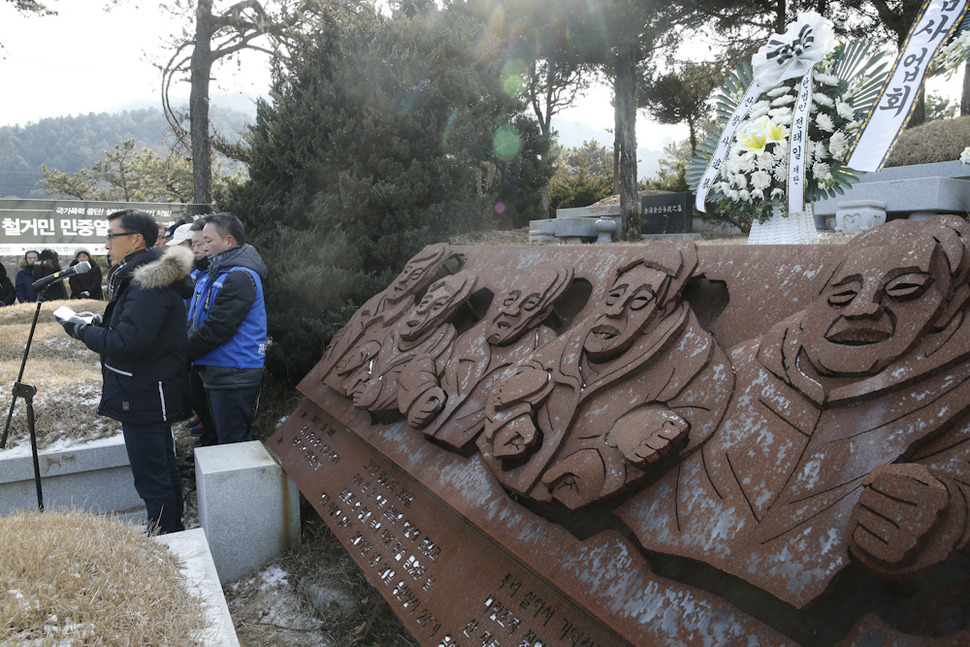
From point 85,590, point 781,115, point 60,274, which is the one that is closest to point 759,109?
point 781,115

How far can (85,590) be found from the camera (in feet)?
5.16

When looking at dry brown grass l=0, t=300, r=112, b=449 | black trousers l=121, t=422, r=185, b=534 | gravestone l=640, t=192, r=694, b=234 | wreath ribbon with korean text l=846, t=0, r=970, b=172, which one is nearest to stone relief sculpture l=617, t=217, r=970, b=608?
wreath ribbon with korean text l=846, t=0, r=970, b=172

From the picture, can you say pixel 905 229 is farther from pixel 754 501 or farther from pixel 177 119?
pixel 177 119

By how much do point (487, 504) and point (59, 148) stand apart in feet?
256

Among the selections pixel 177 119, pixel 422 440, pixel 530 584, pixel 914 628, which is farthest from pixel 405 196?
pixel 177 119

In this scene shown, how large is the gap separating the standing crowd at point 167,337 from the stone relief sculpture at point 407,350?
80cm

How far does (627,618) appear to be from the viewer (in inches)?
52.2

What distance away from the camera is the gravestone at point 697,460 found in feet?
3.62

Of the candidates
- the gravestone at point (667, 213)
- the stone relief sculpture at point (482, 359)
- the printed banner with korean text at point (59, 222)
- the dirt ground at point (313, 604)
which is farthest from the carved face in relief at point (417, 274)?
the gravestone at point (667, 213)

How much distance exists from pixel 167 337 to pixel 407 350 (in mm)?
1225

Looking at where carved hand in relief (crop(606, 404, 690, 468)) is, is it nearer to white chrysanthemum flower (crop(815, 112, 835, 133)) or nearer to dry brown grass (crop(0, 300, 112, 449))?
white chrysanthemum flower (crop(815, 112, 835, 133))

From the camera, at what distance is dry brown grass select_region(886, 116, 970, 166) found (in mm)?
10227

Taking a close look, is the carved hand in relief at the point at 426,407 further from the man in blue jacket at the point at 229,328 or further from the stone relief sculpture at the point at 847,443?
the man in blue jacket at the point at 229,328

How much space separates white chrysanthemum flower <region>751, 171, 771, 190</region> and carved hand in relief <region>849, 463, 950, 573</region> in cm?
230
